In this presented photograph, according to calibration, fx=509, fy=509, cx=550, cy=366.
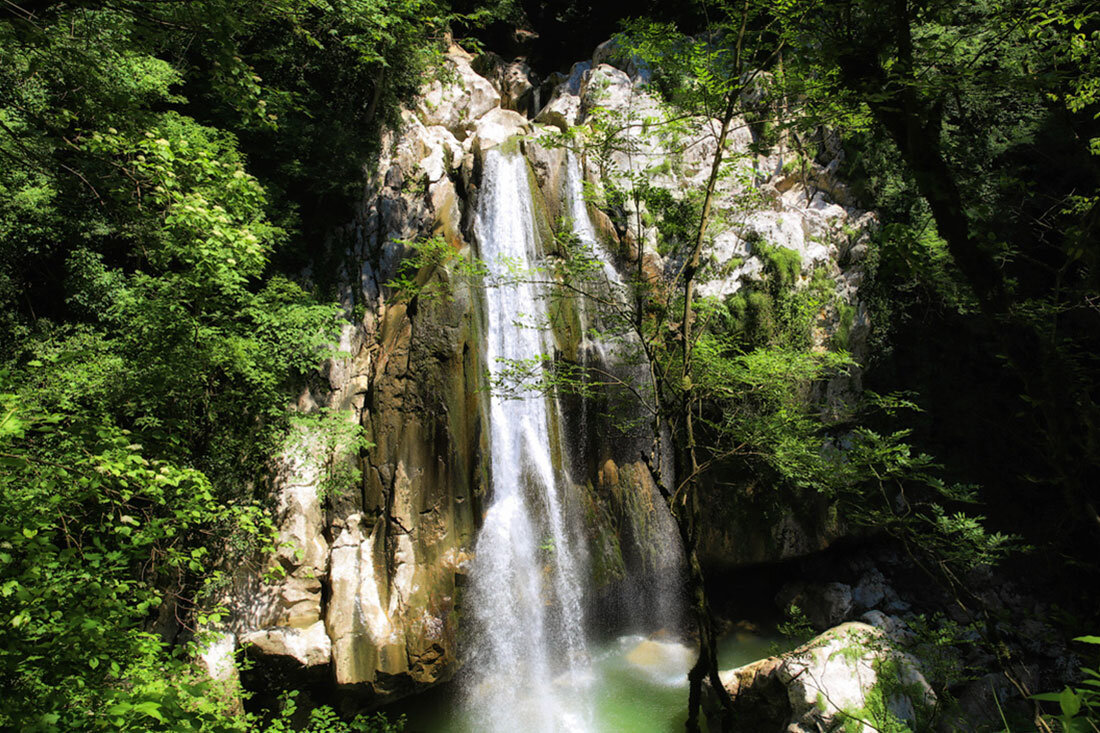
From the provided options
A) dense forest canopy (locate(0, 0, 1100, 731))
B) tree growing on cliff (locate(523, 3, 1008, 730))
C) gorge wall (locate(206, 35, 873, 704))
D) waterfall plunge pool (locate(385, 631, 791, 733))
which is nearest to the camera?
dense forest canopy (locate(0, 0, 1100, 731))

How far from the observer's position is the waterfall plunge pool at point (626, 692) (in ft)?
23.6

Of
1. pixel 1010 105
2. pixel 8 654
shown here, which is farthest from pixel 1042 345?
pixel 1010 105

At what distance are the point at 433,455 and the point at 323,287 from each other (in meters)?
5.42

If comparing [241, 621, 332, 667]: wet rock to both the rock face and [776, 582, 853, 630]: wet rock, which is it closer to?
the rock face

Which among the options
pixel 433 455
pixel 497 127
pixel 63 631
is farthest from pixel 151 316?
pixel 497 127

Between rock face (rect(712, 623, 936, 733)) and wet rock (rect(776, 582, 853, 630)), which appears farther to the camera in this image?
wet rock (rect(776, 582, 853, 630))

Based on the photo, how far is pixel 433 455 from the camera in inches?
349

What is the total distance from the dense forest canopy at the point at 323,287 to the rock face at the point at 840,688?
1.51 m

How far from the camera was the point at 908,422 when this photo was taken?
34.3 feet

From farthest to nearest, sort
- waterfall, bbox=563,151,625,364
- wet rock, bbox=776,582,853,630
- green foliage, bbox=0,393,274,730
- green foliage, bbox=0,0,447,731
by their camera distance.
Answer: waterfall, bbox=563,151,625,364
wet rock, bbox=776,582,853,630
green foliage, bbox=0,0,447,731
green foliage, bbox=0,393,274,730

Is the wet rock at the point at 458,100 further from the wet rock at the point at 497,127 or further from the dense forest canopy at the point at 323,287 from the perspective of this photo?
the dense forest canopy at the point at 323,287

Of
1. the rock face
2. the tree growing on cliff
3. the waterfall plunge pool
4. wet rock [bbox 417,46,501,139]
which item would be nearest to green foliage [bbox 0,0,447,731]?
wet rock [bbox 417,46,501,139]

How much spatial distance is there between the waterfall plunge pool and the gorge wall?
42cm

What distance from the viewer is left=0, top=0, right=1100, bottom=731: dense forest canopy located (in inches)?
90.7
